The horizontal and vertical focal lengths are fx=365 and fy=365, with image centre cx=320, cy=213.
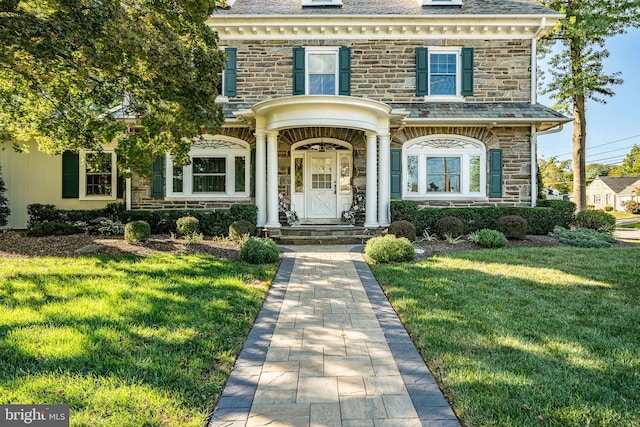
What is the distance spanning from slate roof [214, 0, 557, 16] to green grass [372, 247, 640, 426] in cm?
892

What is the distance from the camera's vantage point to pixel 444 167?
38.9ft

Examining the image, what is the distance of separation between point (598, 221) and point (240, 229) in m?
10.2

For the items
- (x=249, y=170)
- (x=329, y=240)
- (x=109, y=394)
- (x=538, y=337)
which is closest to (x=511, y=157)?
(x=329, y=240)

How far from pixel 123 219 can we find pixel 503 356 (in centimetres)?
1095

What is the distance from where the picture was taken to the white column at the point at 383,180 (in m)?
10.4

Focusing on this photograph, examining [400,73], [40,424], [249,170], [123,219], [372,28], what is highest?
[372,28]

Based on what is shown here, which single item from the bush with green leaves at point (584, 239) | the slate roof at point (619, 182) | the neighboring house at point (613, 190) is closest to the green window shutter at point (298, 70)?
the bush with green leaves at point (584, 239)

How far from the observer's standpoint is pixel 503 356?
124 inches

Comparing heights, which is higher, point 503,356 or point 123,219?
point 123,219

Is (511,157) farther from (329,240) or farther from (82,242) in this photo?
(82,242)

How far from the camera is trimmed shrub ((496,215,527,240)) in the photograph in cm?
969

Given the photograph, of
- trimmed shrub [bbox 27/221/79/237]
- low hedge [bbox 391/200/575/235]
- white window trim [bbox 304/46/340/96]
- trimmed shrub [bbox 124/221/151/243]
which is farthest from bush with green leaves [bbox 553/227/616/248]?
trimmed shrub [bbox 27/221/79/237]

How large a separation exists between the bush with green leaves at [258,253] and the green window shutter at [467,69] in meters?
8.57

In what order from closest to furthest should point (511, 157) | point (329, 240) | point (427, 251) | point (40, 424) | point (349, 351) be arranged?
point (40, 424) < point (349, 351) < point (427, 251) < point (329, 240) < point (511, 157)
